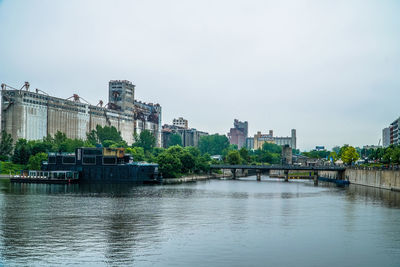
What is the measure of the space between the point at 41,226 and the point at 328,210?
141ft

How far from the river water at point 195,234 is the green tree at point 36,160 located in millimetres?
79012

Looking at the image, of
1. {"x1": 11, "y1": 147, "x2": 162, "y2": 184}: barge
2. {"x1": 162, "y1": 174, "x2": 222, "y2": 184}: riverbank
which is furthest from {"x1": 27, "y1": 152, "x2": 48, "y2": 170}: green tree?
{"x1": 162, "y1": 174, "x2": 222, "y2": 184}: riverbank

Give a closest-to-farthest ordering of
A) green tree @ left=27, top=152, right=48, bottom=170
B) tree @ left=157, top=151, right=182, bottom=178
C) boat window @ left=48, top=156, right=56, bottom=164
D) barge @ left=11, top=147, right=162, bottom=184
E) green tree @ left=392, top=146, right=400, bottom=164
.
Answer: green tree @ left=392, top=146, right=400, bottom=164 → barge @ left=11, top=147, right=162, bottom=184 → boat window @ left=48, top=156, right=56, bottom=164 → tree @ left=157, top=151, right=182, bottom=178 → green tree @ left=27, top=152, right=48, bottom=170

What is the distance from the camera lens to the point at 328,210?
251 feet

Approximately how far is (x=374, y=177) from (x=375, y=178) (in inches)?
35.3

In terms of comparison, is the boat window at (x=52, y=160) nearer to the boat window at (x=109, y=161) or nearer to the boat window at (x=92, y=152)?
the boat window at (x=92, y=152)

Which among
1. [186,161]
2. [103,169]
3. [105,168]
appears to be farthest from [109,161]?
[186,161]

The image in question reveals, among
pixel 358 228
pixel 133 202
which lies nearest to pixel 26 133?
pixel 133 202

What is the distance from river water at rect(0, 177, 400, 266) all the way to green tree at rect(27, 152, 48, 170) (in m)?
79.0

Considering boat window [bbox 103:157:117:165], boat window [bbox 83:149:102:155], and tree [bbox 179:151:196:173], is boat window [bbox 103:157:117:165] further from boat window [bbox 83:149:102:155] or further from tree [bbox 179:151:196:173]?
tree [bbox 179:151:196:173]

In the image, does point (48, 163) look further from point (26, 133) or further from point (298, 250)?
point (298, 250)

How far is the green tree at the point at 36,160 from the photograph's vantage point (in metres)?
160

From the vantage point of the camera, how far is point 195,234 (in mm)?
52438

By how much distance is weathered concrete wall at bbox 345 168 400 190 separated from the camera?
384 feet
